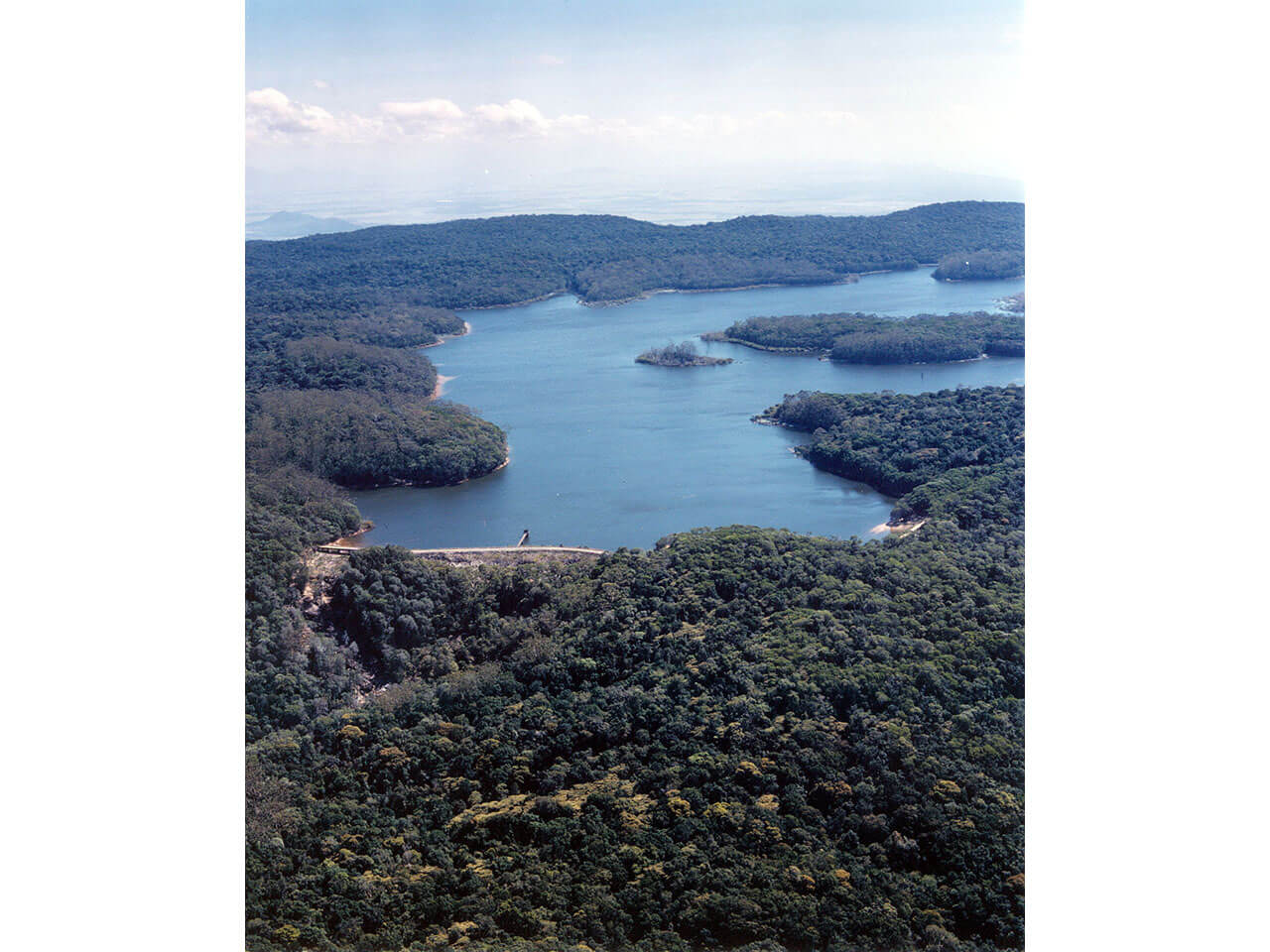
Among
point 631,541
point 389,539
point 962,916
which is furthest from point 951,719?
point 389,539

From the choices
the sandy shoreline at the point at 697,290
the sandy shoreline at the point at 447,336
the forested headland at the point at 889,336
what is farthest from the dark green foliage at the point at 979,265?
the sandy shoreline at the point at 447,336

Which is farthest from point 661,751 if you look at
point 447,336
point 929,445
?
point 447,336

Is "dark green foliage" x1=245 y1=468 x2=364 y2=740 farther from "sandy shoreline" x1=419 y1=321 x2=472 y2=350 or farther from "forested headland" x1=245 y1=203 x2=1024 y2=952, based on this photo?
"sandy shoreline" x1=419 y1=321 x2=472 y2=350

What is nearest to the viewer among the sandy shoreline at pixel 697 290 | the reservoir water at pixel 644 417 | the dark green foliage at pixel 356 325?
the reservoir water at pixel 644 417

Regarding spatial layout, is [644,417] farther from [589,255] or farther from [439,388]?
[589,255]

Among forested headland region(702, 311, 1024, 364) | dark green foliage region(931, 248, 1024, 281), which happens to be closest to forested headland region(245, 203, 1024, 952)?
forested headland region(702, 311, 1024, 364)

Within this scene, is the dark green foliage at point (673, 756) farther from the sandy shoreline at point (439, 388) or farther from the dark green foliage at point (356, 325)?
the dark green foliage at point (356, 325)
